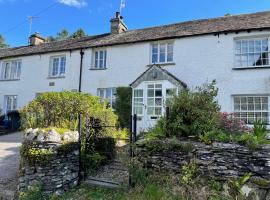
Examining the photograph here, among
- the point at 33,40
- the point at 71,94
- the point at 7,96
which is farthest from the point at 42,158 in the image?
the point at 33,40

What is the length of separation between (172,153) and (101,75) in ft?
41.1

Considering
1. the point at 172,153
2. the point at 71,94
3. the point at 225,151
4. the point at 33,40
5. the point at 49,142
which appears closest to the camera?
the point at 225,151

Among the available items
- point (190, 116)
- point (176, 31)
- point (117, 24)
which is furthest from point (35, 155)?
point (117, 24)

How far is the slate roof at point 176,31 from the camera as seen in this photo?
15.5 m

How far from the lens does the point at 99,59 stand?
19.3m

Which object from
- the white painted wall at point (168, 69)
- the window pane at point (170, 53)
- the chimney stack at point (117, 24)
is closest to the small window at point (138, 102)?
the white painted wall at point (168, 69)

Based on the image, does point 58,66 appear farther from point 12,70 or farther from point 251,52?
point 251,52

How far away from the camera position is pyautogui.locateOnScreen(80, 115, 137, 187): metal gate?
820cm

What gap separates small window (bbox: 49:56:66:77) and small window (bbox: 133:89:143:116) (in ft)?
22.5

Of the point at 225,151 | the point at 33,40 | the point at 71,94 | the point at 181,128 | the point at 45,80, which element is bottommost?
the point at 225,151

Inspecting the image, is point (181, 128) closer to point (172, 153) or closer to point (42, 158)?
point (172, 153)

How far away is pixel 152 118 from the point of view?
620 inches

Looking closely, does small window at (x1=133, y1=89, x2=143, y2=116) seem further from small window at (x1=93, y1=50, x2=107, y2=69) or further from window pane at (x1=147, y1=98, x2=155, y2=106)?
small window at (x1=93, y1=50, x2=107, y2=69)

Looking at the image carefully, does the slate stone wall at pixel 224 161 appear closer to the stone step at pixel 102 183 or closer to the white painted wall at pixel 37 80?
the stone step at pixel 102 183
